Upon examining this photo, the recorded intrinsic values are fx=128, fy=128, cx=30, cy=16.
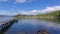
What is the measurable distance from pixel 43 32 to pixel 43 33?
165 millimetres

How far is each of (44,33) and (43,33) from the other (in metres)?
0.10

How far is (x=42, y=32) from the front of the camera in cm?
1326

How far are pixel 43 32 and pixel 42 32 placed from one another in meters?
0.12

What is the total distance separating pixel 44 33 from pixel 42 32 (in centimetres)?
28

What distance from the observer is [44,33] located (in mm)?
13062

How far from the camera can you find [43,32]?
13.2m

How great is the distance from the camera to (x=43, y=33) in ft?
42.8

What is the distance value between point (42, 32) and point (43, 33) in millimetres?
232

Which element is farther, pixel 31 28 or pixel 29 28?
pixel 29 28

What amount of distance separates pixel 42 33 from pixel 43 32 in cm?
24

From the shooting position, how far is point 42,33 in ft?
42.7

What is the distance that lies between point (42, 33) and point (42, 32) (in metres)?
0.27

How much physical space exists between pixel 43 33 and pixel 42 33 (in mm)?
120
